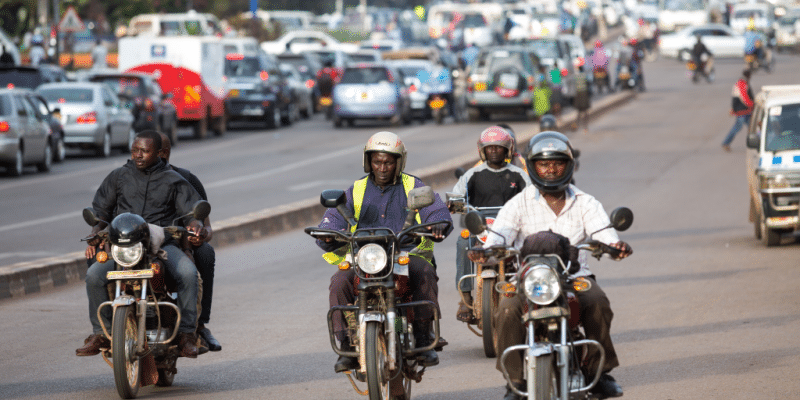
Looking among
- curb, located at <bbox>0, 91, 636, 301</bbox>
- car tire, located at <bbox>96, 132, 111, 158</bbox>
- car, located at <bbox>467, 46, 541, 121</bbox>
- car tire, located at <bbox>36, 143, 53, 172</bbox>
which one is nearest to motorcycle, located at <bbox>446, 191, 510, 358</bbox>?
curb, located at <bbox>0, 91, 636, 301</bbox>

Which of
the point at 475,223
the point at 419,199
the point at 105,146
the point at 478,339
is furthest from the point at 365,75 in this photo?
the point at 475,223

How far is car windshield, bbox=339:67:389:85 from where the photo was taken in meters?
33.4

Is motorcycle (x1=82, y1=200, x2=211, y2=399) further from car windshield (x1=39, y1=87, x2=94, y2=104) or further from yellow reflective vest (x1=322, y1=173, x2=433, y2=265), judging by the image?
car windshield (x1=39, y1=87, x2=94, y2=104)

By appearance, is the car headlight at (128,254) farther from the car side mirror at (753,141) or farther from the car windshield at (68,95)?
the car windshield at (68,95)

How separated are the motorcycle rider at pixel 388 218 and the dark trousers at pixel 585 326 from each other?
983 mm

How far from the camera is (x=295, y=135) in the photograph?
1276 inches

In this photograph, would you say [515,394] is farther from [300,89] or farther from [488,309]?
[300,89]

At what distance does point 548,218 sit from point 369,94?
27.1 m

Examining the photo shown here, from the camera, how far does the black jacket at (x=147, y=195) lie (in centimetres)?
779

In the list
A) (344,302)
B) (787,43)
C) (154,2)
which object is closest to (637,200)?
→ (344,302)

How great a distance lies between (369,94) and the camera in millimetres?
33188

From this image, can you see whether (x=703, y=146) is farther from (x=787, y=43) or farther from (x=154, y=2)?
(x=787, y=43)

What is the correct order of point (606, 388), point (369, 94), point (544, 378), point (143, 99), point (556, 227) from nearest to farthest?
point (544, 378)
point (606, 388)
point (556, 227)
point (143, 99)
point (369, 94)

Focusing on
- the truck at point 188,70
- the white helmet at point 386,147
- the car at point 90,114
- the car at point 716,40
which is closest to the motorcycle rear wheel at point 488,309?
the white helmet at point 386,147
